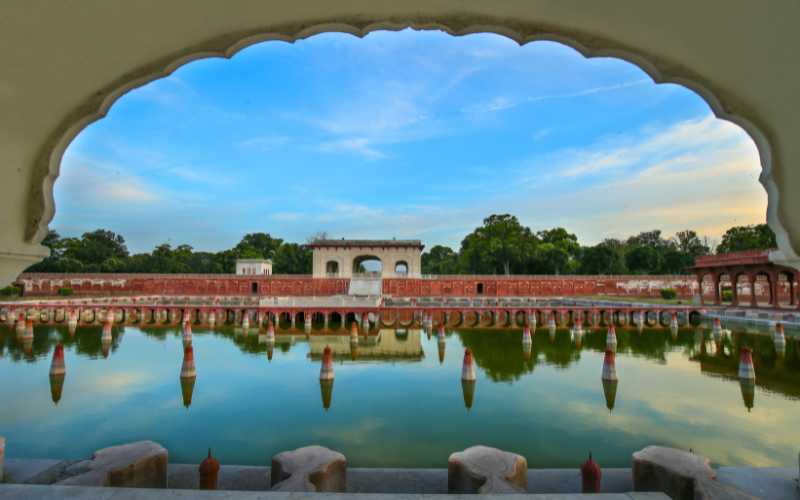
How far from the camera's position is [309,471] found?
3895 millimetres

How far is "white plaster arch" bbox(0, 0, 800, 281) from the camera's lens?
8.42 ft

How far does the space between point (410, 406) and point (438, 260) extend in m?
71.7

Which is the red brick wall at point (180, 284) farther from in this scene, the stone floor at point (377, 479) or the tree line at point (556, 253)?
the stone floor at point (377, 479)

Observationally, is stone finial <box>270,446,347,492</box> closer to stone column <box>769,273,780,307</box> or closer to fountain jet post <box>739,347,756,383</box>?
fountain jet post <box>739,347,756,383</box>

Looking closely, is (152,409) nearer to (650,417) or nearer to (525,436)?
(525,436)

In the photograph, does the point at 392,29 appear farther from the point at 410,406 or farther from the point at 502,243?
the point at 502,243

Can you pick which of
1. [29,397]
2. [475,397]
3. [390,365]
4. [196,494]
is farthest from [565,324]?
[196,494]

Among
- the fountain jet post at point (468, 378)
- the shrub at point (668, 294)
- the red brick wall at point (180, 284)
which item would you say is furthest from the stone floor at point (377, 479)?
the shrub at point (668, 294)

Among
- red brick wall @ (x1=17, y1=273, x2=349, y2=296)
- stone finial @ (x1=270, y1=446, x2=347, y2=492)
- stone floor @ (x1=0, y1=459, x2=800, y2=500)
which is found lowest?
stone floor @ (x1=0, y1=459, x2=800, y2=500)

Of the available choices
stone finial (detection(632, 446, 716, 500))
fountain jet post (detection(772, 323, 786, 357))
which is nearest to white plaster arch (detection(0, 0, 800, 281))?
stone finial (detection(632, 446, 716, 500))

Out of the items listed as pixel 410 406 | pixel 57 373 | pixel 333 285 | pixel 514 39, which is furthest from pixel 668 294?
pixel 514 39

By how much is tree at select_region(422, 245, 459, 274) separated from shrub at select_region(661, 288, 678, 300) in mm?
33451

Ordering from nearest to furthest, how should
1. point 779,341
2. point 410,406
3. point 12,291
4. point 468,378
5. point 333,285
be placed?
1. point 410,406
2. point 468,378
3. point 779,341
4. point 333,285
5. point 12,291

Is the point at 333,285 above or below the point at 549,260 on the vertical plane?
below
